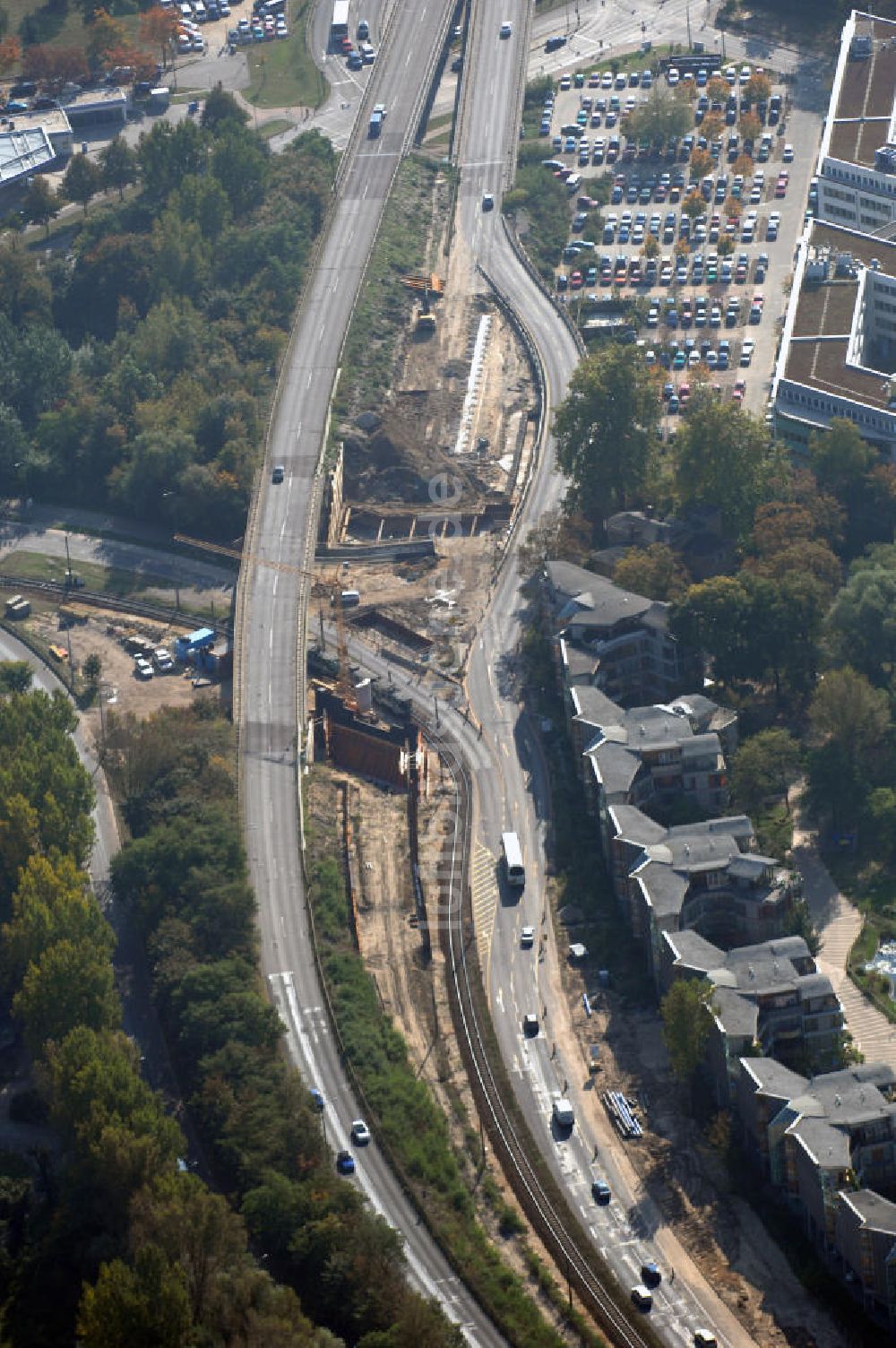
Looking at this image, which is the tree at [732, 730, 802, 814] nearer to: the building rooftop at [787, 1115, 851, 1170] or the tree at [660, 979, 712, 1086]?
the tree at [660, 979, 712, 1086]

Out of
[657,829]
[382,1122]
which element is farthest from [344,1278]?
[657,829]

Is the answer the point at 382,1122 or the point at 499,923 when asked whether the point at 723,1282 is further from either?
the point at 499,923

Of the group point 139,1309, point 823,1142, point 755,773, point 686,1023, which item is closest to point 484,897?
point 755,773

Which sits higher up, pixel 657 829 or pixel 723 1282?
pixel 657 829


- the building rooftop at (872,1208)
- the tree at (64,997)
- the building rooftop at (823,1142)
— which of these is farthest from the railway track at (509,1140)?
the tree at (64,997)

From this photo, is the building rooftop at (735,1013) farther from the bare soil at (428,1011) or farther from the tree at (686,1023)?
the bare soil at (428,1011)

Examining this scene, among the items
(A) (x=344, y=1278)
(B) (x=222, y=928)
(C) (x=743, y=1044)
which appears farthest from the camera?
(B) (x=222, y=928)

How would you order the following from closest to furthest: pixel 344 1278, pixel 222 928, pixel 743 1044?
pixel 344 1278 < pixel 743 1044 < pixel 222 928
